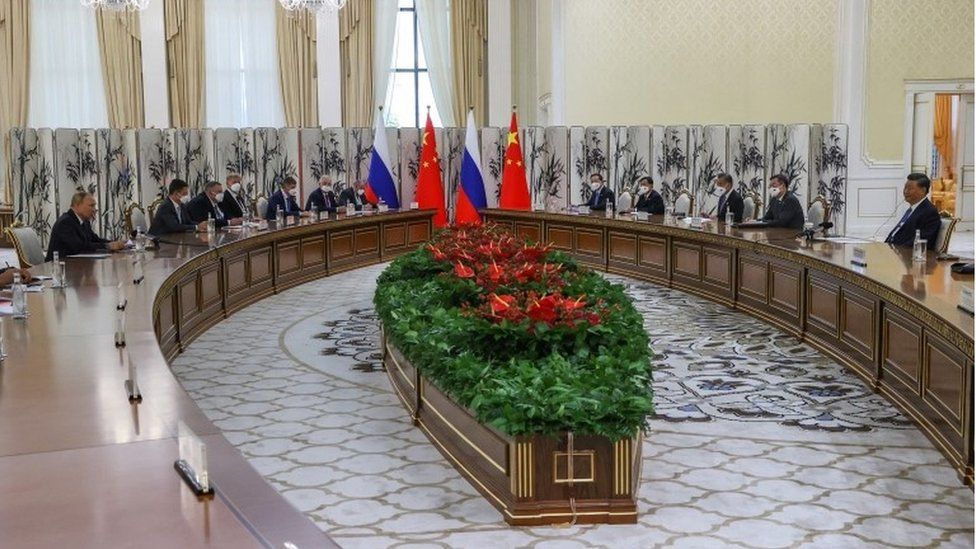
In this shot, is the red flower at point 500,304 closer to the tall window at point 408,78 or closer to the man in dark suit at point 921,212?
the man in dark suit at point 921,212

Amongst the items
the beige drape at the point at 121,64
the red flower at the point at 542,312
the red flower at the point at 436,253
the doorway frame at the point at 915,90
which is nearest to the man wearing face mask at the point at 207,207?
the red flower at the point at 436,253

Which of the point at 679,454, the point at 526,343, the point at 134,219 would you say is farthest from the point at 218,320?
the point at 679,454

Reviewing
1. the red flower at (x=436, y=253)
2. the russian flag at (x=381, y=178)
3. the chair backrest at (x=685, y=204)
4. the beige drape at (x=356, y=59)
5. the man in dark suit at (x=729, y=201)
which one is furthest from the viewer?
the beige drape at (x=356, y=59)

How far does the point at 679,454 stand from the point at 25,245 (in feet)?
17.1

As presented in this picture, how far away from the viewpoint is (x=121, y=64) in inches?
663

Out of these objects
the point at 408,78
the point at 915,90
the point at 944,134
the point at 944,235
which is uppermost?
the point at 408,78

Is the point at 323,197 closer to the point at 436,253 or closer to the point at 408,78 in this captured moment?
the point at 436,253

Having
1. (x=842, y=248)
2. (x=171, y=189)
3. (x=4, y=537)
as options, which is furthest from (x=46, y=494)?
(x=171, y=189)

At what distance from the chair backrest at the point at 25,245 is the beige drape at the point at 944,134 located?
564 inches

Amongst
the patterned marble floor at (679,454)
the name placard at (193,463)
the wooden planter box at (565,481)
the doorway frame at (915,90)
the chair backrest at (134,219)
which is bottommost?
the patterned marble floor at (679,454)

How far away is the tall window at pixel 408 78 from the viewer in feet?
59.0

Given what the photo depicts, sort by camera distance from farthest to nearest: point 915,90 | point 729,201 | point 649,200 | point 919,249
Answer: point 915,90
point 649,200
point 729,201
point 919,249

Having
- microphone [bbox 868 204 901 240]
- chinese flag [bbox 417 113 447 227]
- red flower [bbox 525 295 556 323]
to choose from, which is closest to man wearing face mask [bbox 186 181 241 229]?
chinese flag [bbox 417 113 447 227]

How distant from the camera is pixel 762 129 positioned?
42.5 feet
